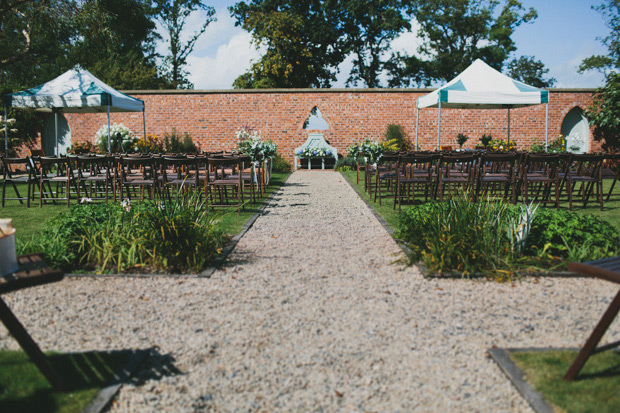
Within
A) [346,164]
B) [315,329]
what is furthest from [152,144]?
[315,329]

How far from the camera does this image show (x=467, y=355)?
110 inches

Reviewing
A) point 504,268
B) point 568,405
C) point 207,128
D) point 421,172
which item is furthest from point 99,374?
point 207,128

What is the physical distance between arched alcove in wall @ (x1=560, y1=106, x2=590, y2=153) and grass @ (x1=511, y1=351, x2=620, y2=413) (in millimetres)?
19009

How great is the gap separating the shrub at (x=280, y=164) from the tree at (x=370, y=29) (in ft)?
53.2

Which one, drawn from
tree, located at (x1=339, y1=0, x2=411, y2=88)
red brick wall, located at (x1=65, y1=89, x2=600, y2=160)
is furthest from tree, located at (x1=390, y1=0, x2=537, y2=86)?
red brick wall, located at (x1=65, y1=89, x2=600, y2=160)

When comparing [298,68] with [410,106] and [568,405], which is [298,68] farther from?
[568,405]

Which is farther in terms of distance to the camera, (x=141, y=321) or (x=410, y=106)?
(x=410, y=106)

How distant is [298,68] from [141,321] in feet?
94.7

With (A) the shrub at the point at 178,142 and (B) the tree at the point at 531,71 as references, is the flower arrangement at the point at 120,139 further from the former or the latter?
(B) the tree at the point at 531,71

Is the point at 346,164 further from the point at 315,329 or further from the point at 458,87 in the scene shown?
the point at 315,329

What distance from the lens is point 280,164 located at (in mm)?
18984

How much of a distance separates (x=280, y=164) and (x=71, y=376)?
16.6m

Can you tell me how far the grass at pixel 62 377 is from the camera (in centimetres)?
225

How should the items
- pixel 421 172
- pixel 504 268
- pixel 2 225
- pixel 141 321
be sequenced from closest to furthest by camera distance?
pixel 2 225
pixel 141 321
pixel 504 268
pixel 421 172
